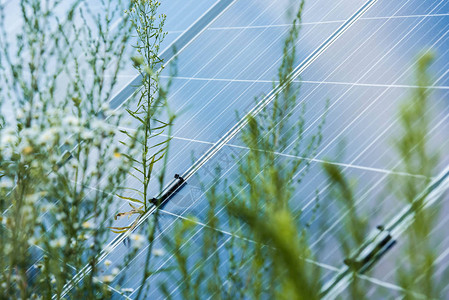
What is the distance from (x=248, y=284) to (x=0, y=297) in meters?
1.09

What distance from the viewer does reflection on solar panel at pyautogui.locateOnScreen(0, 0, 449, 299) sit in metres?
3.28

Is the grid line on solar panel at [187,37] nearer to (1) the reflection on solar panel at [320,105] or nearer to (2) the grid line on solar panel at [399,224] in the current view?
(1) the reflection on solar panel at [320,105]

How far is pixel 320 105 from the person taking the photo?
4.89 meters

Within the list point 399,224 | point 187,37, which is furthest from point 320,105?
point 187,37

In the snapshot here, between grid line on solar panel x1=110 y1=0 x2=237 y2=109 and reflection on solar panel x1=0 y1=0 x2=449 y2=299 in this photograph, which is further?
grid line on solar panel x1=110 y1=0 x2=237 y2=109

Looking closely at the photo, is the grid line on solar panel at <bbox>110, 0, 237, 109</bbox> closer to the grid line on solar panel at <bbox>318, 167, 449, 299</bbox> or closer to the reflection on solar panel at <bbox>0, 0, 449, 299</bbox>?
the reflection on solar panel at <bbox>0, 0, 449, 299</bbox>

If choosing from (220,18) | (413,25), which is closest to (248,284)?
(413,25)

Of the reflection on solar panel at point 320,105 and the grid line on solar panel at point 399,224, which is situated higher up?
the reflection on solar panel at point 320,105

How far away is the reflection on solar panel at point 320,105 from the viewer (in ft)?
10.8

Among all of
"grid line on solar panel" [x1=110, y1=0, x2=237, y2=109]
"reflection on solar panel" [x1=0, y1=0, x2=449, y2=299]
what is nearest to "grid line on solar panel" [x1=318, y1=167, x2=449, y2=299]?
"reflection on solar panel" [x1=0, y1=0, x2=449, y2=299]

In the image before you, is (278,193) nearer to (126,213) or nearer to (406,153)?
(406,153)

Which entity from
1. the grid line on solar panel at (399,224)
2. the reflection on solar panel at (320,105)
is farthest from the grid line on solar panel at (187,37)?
the grid line on solar panel at (399,224)

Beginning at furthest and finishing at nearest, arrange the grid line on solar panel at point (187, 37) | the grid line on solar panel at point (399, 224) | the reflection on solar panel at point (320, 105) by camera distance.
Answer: the grid line on solar panel at point (187, 37), the reflection on solar panel at point (320, 105), the grid line on solar panel at point (399, 224)

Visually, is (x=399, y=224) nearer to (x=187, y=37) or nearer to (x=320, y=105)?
(x=320, y=105)
